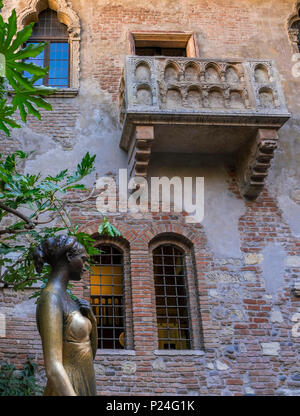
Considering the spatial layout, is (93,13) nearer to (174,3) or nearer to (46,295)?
(174,3)

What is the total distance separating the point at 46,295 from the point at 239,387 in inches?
216

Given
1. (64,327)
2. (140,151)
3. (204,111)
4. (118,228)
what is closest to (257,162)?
(204,111)

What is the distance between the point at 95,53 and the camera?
10.9m

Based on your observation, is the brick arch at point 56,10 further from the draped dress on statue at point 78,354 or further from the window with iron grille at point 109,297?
the draped dress on statue at point 78,354

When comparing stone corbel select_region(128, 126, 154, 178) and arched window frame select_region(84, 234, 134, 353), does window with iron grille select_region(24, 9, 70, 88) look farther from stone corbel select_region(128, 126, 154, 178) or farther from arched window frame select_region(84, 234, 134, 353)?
arched window frame select_region(84, 234, 134, 353)

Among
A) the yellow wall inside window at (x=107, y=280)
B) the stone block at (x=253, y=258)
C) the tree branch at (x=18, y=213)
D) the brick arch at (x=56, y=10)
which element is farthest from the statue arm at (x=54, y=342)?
the brick arch at (x=56, y=10)

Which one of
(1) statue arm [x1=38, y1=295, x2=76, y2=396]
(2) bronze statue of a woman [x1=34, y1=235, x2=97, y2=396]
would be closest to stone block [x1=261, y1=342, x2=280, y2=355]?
(2) bronze statue of a woman [x1=34, y1=235, x2=97, y2=396]

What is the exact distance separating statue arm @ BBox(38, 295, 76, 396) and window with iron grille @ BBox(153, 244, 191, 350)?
5.38 meters

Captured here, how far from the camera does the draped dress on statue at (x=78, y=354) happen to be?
355 centimetres

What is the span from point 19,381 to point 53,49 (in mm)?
6955

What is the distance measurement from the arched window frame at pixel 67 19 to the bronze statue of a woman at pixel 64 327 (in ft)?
23.4

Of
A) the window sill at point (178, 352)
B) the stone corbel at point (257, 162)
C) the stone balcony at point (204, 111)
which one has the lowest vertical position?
the window sill at point (178, 352)

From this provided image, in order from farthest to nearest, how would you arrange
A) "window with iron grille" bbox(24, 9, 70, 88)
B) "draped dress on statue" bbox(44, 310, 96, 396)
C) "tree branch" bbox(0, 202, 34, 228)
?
1. "window with iron grille" bbox(24, 9, 70, 88)
2. "tree branch" bbox(0, 202, 34, 228)
3. "draped dress on statue" bbox(44, 310, 96, 396)

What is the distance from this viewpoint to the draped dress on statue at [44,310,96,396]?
3.55m
